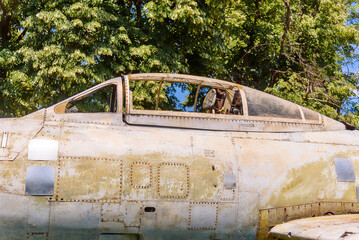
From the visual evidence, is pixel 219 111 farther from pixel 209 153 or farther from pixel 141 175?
pixel 141 175

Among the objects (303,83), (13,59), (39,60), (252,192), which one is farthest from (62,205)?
(303,83)

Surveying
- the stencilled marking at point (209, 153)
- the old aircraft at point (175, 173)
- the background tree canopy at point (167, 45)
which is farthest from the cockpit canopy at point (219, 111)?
the background tree canopy at point (167, 45)

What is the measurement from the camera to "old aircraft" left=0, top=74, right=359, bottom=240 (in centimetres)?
615

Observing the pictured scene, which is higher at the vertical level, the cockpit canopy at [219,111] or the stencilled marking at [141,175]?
the cockpit canopy at [219,111]

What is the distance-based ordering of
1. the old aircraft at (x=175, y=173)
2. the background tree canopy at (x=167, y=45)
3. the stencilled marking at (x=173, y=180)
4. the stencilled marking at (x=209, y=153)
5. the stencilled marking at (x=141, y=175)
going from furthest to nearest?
the background tree canopy at (x=167, y=45), the stencilled marking at (x=209, y=153), the stencilled marking at (x=173, y=180), the stencilled marking at (x=141, y=175), the old aircraft at (x=175, y=173)

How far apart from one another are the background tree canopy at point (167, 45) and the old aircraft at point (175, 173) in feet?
28.7

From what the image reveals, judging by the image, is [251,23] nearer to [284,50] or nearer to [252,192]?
[284,50]

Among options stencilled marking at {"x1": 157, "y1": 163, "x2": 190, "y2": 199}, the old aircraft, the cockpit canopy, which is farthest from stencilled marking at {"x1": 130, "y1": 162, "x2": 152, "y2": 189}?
the cockpit canopy

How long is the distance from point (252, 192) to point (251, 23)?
58.9 ft

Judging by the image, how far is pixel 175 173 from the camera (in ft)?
22.0

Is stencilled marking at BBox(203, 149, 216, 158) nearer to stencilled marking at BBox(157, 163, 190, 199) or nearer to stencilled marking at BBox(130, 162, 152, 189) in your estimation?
stencilled marking at BBox(157, 163, 190, 199)

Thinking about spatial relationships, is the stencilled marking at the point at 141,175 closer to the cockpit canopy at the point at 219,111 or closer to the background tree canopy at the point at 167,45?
the cockpit canopy at the point at 219,111

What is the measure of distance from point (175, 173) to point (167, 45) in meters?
12.1

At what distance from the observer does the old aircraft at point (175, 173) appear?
6.15 metres
